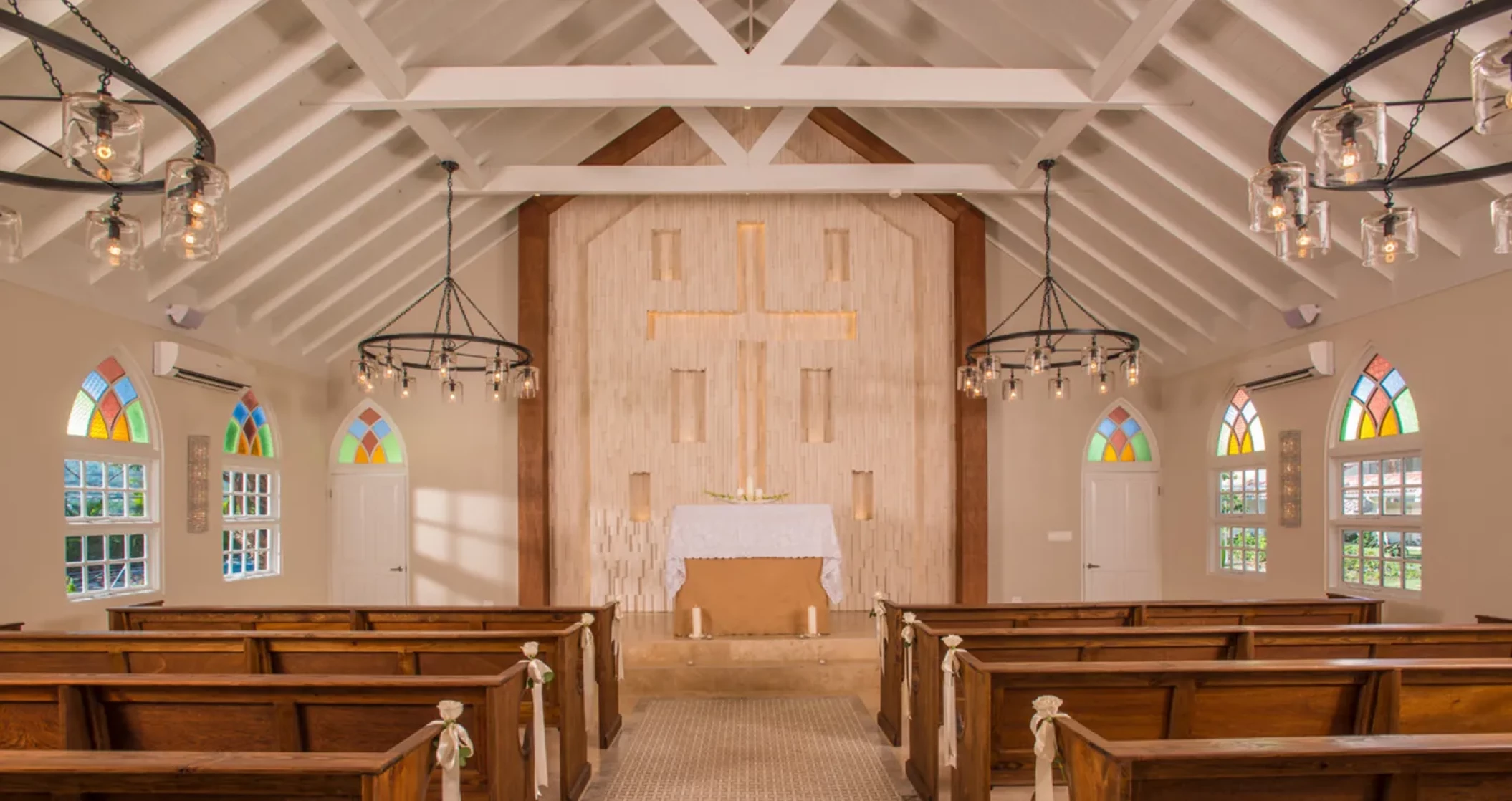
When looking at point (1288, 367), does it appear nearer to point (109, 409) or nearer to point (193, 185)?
point (193, 185)

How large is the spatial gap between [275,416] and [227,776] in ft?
25.2

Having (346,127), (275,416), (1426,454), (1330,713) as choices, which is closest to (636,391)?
(275,416)

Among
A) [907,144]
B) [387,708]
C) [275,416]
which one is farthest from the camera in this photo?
[907,144]

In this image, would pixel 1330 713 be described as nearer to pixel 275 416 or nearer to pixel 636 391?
pixel 636 391

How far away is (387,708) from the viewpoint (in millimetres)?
3584

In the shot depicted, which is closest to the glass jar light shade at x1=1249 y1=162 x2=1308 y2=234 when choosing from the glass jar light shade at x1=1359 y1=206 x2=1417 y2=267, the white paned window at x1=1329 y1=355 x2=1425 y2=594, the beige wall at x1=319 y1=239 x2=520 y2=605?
the glass jar light shade at x1=1359 y1=206 x2=1417 y2=267

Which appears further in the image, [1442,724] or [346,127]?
[346,127]

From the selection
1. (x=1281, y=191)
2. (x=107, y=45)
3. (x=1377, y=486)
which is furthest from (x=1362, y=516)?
(x=107, y=45)

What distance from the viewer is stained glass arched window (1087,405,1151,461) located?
10.7 metres

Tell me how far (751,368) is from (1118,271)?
3.73m

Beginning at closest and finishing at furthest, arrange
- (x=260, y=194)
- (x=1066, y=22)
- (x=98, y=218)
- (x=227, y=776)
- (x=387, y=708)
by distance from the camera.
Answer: (x=227, y=776)
(x=98, y=218)
(x=387, y=708)
(x=1066, y=22)
(x=260, y=194)

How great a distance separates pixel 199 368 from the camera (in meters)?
7.88

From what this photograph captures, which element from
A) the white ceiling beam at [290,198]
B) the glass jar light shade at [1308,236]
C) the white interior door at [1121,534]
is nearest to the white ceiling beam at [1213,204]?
the white interior door at [1121,534]

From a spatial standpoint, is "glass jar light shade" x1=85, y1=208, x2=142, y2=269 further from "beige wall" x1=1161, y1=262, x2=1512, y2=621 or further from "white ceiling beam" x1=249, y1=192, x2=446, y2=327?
"beige wall" x1=1161, y1=262, x2=1512, y2=621
